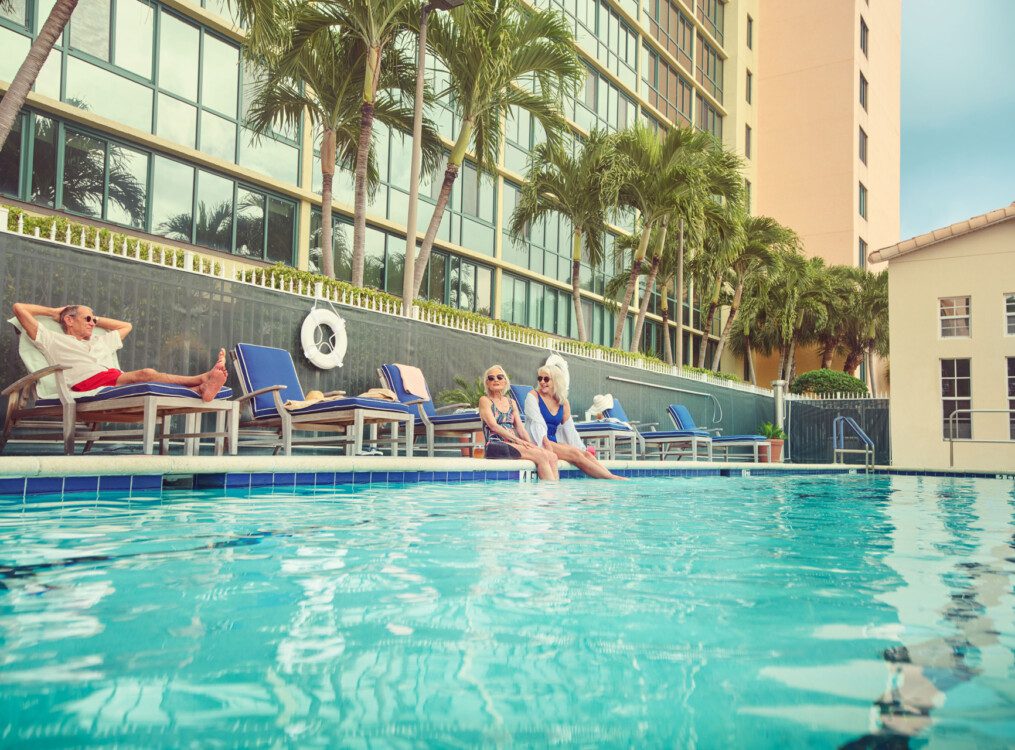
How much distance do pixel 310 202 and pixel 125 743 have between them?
14.8 meters

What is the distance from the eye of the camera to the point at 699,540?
339 cm

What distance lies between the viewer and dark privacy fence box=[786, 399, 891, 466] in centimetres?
2266

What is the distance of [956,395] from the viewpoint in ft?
65.8

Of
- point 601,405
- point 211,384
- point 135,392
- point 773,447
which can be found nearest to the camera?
point 135,392

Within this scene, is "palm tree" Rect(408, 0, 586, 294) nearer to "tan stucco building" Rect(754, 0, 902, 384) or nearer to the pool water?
the pool water

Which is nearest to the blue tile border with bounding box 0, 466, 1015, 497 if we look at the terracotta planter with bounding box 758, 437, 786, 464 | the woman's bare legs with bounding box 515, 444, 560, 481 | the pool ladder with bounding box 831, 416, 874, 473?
the woman's bare legs with bounding box 515, 444, 560, 481

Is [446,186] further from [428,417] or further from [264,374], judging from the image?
[264,374]

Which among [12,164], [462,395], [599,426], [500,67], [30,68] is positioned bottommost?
[599,426]

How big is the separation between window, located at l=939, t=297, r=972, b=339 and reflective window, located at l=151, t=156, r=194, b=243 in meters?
17.0

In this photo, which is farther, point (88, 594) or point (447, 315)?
point (447, 315)

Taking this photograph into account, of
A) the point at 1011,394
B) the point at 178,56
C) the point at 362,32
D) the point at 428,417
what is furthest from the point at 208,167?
the point at 1011,394

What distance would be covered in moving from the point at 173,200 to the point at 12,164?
2.37m

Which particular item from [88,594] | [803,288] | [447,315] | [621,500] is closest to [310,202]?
[447,315]

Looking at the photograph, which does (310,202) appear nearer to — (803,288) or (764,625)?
(764,625)
